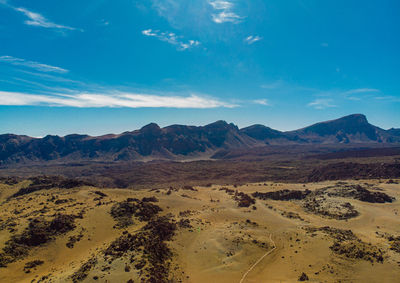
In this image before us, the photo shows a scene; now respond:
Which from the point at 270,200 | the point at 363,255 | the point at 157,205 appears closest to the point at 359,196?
the point at 270,200

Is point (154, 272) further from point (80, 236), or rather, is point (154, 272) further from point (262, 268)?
point (80, 236)

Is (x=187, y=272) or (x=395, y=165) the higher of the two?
(x=395, y=165)

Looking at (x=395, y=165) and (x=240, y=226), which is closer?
(x=240, y=226)

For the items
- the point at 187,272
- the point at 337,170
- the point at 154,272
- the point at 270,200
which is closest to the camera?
the point at 154,272

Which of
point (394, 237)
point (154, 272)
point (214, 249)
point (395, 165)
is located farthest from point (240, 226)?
point (395, 165)

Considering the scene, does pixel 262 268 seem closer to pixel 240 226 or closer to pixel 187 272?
pixel 187 272

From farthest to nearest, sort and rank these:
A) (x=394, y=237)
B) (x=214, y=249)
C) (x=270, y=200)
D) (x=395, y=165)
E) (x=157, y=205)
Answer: (x=395, y=165) → (x=270, y=200) → (x=157, y=205) → (x=394, y=237) → (x=214, y=249)
